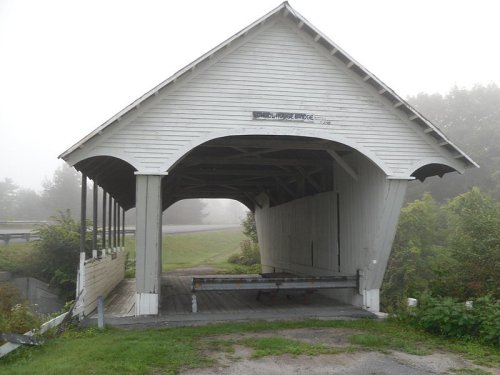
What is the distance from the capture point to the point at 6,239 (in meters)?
21.9

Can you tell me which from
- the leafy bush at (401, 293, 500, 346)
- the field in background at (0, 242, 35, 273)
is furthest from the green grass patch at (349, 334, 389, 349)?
the field in background at (0, 242, 35, 273)

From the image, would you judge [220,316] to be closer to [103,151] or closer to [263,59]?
[103,151]

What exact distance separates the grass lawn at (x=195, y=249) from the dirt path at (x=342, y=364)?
21618mm

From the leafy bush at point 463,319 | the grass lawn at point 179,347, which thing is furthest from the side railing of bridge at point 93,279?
the leafy bush at point 463,319

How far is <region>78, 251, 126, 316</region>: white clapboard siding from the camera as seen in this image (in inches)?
433

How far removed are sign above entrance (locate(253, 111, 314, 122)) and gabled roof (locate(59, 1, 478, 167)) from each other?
59.0 inches

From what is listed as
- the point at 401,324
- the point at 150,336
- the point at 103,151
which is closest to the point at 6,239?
the point at 103,151

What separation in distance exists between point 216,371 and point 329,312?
17.0 ft

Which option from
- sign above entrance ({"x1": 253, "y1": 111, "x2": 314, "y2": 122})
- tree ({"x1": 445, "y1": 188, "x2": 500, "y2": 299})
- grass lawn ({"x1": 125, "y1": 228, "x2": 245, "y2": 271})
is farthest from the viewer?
grass lawn ({"x1": 125, "y1": 228, "x2": 245, "y2": 271})

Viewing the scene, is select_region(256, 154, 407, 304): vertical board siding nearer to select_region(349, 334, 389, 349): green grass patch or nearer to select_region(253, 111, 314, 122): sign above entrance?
select_region(253, 111, 314, 122): sign above entrance

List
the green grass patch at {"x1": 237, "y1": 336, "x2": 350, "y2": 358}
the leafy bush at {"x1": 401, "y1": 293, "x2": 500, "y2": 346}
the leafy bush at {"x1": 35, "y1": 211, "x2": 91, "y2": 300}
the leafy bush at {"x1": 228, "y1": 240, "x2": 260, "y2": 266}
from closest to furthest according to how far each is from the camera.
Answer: the green grass patch at {"x1": 237, "y1": 336, "x2": 350, "y2": 358} → the leafy bush at {"x1": 401, "y1": 293, "x2": 500, "y2": 346} → the leafy bush at {"x1": 35, "y1": 211, "x2": 91, "y2": 300} → the leafy bush at {"x1": 228, "y1": 240, "x2": 260, "y2": 266}

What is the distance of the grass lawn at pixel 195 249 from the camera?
3259 centimetres

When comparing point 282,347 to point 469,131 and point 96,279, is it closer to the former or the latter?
point 96,279

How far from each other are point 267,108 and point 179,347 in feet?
17.9
